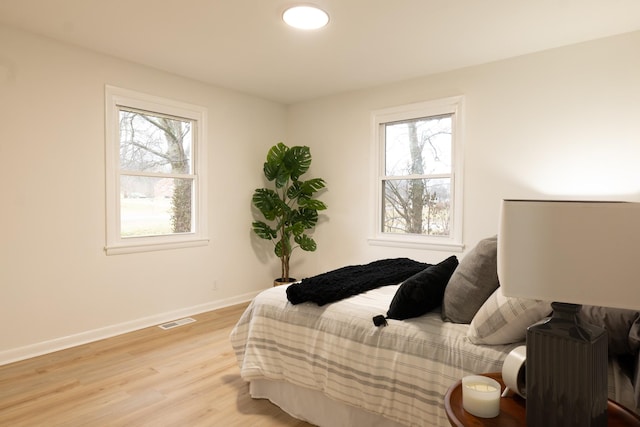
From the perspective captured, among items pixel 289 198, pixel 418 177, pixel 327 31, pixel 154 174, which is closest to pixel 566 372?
pixel 327 31

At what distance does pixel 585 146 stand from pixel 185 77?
12.5ft

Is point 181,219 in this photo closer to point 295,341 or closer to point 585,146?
point 295,341

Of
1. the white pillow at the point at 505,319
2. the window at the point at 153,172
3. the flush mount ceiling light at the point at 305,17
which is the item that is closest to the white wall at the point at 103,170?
the window at the point at 153,172

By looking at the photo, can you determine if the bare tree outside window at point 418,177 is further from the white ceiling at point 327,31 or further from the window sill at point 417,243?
the white ceiling at point 327,31

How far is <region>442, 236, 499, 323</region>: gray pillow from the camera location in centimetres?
179

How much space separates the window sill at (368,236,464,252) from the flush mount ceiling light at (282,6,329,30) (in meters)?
2.34

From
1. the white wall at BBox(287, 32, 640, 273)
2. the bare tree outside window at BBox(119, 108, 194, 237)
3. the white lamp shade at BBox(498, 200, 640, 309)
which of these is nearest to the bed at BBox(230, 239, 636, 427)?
the white lamp shade at BBox(498, 200, 640, 309)

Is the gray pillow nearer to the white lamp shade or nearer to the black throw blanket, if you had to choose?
the black throw blanket

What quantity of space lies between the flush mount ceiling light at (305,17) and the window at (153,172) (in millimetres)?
1771

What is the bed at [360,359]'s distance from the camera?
5.40 ft

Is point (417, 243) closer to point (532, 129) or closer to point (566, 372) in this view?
point (532, 129)

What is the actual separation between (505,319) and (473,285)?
29 cm

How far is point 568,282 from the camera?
37.0 inches

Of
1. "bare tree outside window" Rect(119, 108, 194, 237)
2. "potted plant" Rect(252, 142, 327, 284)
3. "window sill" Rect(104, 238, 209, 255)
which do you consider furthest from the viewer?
"potted plant" Rect(252, 142, 327, 284)
